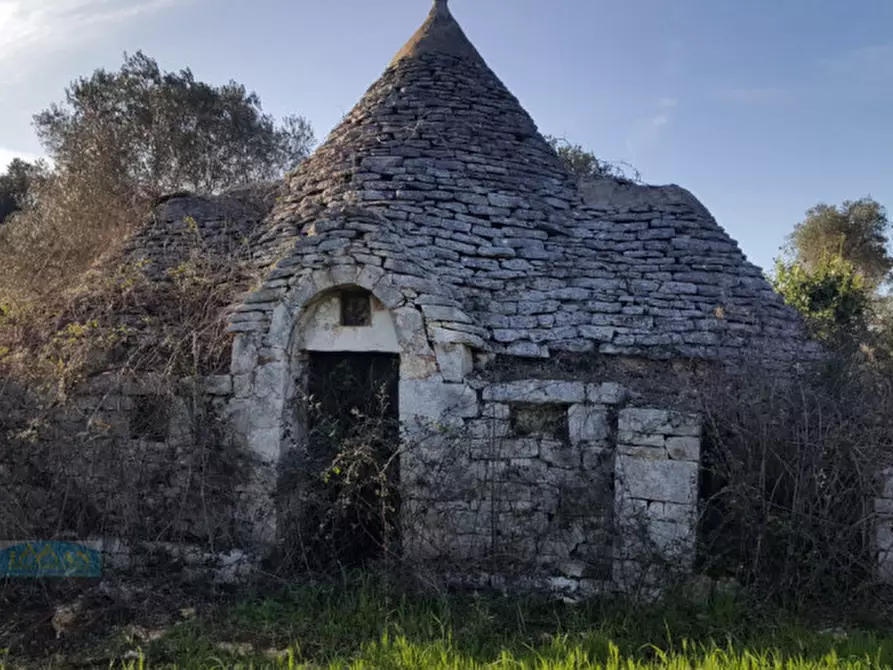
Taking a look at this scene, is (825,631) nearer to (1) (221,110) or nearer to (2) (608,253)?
(2) (608,253)

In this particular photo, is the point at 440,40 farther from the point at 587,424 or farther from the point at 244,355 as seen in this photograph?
the point at 587,424

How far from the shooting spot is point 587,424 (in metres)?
4.98

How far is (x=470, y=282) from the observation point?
6121 mm

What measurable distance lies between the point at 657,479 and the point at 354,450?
2.30 meters

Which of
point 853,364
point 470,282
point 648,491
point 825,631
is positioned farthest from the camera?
point 470,282

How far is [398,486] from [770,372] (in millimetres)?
3453

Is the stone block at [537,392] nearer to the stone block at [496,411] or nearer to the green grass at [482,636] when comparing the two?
the stone block at [496,411]

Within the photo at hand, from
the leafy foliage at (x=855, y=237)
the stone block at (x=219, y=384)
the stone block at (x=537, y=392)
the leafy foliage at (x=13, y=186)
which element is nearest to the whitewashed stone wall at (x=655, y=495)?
the stone block at (x=537, y=392)

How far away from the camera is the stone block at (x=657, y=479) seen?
4539 millimetres

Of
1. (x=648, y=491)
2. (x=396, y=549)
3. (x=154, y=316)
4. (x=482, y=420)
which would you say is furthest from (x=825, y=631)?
(x=154, y=316)

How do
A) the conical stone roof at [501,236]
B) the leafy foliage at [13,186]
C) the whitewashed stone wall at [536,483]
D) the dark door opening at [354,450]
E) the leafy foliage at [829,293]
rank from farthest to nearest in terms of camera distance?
the leafy foliage at [13,186] → the leafy foliage at [829,293] → the conical stone roof at [501,236] → the dark door opening at [354,450] → the whitewashed stone wall at [536,483]

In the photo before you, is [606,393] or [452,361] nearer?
[606,393]

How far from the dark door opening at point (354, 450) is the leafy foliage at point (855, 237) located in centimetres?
1640

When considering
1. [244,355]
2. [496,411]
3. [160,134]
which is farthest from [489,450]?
[160,134]
